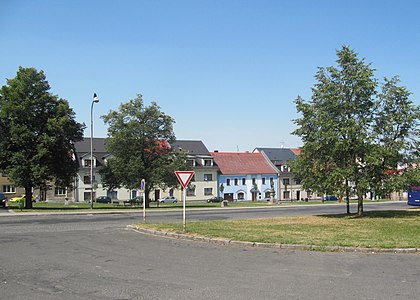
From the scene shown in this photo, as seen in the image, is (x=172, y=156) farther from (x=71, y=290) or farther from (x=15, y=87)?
(x=71, y=290)

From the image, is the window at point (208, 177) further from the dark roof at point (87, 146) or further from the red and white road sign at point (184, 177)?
the red and white road sign at point (184, 177)

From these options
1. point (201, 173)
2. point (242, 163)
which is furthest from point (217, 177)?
point (242, 163)

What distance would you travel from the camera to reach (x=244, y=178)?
86.2m

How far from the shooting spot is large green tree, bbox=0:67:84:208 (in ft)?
127

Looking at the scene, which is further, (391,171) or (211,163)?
(211,163)

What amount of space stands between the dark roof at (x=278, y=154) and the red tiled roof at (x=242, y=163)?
1.65m

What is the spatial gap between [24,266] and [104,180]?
3742 centimetres

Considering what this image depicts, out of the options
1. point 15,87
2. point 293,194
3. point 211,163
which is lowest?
point 293,194

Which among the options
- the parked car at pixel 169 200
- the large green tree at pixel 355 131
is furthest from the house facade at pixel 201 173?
the large green tree at pixel 355 131

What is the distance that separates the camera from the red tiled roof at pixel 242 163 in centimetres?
8627

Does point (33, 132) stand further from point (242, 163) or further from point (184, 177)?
point (242, 163)

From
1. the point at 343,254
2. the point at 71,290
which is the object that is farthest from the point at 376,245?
the point at 71,290

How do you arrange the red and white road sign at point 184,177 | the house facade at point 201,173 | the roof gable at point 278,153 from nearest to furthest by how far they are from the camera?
the red and white road sign at point 184,177
the house facade at point 201,173
the roof gable at point 278,153

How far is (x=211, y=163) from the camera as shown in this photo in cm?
8450
